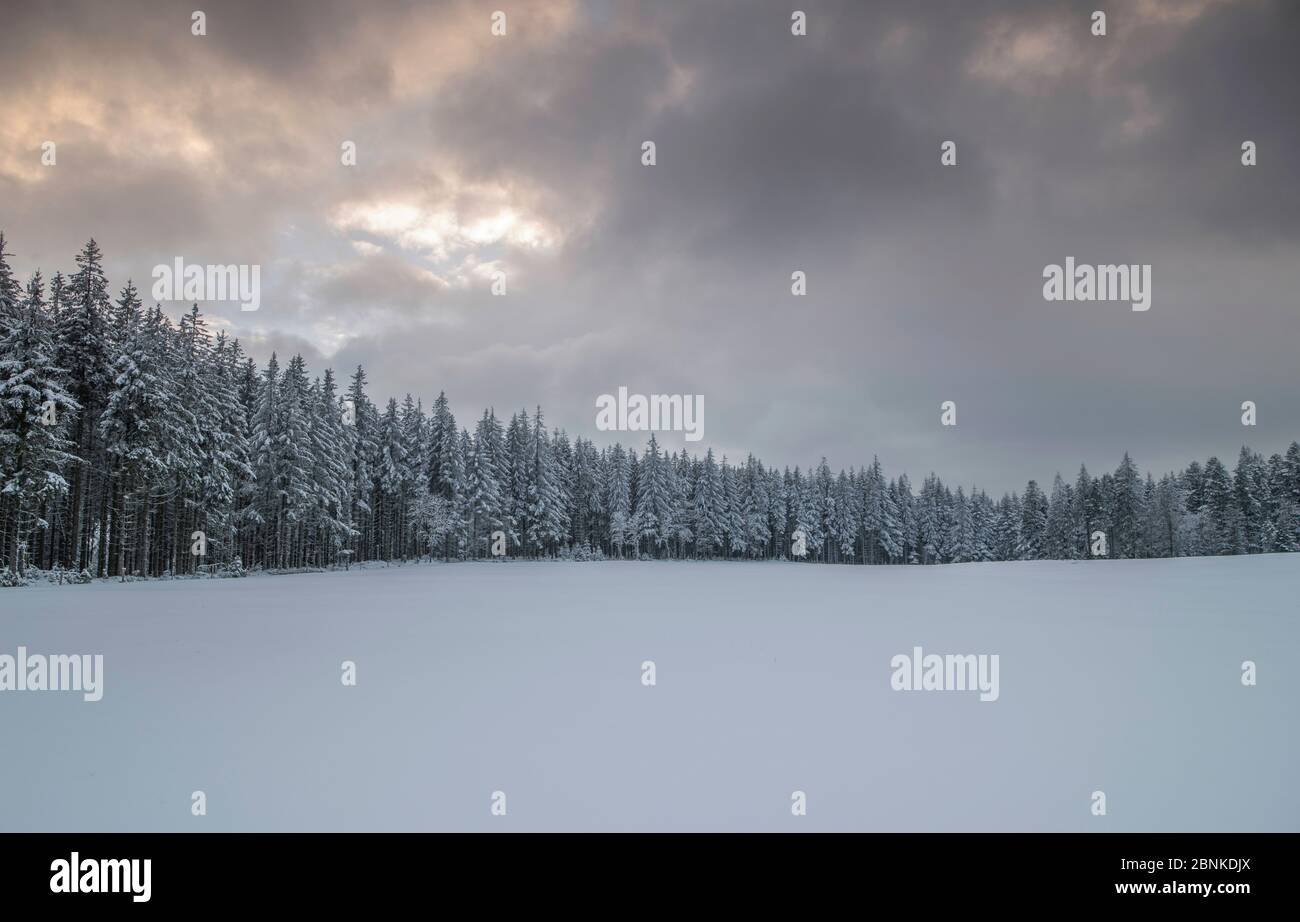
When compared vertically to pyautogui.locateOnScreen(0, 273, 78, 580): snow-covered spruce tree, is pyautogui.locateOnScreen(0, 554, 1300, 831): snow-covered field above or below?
below

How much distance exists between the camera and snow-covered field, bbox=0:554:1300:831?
16.0ft

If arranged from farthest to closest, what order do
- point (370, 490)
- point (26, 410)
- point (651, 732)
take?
point (370, 490) < point (26, 410) < point (651, 732)

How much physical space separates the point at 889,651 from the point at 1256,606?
42.5ft

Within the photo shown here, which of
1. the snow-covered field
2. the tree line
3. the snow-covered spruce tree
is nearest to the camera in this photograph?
the snow-covered field

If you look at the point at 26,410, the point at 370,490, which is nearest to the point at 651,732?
the point at 26,410

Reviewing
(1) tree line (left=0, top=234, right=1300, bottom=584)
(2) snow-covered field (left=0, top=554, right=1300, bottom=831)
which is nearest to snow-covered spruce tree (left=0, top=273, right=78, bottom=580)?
(1) tree line (left=0, top=234, right=1300, bottom=584)

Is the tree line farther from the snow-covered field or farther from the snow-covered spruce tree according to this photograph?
the snow-covered field

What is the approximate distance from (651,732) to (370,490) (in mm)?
67745

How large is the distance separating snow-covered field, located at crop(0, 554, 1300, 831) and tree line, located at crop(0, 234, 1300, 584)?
31.5 m

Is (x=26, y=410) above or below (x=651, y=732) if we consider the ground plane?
above

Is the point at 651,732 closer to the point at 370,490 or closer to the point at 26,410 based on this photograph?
the point at 26,410

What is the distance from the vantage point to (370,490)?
66125mm
